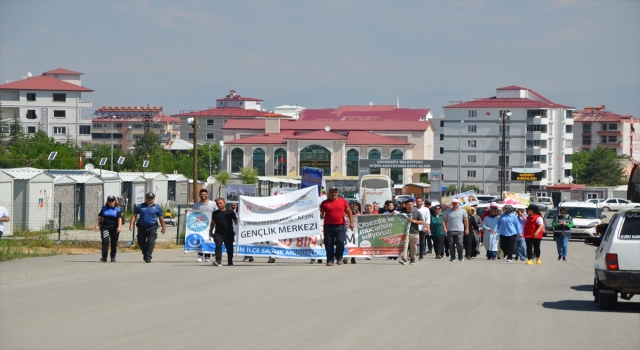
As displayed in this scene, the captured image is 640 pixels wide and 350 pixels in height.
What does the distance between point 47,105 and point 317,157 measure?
40534mm

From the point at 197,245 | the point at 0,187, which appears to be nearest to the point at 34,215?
the point at 0,187

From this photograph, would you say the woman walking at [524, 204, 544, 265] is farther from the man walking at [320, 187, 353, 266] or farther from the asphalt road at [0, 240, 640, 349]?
the man walking at [320, 187, 353, 266]

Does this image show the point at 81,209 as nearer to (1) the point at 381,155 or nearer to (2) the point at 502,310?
(2) the point at 502,310

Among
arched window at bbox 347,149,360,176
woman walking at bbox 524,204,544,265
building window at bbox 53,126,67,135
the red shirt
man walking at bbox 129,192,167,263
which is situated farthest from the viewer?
building window at bbox 53,126,67,135

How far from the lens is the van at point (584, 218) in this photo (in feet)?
135

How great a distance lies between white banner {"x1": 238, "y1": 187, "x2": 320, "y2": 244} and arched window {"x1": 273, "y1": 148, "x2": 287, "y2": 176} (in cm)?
9354

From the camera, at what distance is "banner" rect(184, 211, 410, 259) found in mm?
22094

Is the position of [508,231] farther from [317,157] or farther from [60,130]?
[60,130]

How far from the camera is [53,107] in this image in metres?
127

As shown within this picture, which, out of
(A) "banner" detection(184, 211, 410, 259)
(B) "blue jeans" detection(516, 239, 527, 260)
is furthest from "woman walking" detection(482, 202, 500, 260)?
(A) "banner" detection(184, 211, 410, 259)

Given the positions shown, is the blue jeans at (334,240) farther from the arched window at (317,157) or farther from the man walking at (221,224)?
the arched window at (317,157)

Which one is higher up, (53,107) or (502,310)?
(53,107)

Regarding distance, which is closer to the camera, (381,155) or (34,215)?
(34,215)

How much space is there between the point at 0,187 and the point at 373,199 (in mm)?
33667
